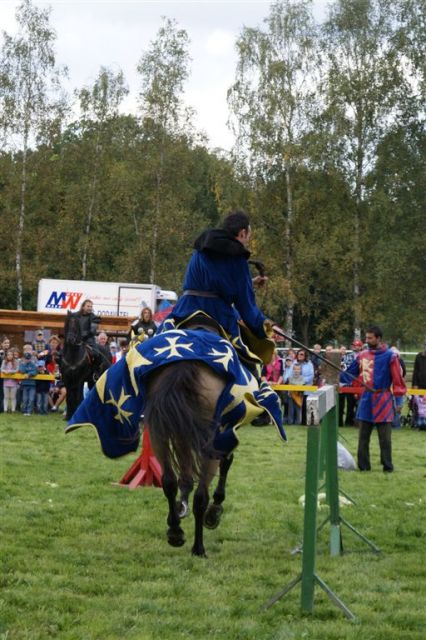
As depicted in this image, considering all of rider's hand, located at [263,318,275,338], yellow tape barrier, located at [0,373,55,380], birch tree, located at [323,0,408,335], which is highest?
birch tree, located at [323,0,408,335]

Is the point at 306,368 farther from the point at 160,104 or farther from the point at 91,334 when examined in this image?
the point at 160,104

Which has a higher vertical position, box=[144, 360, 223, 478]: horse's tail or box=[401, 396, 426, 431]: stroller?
box=[144, 360, 223, 478]: horse's tail

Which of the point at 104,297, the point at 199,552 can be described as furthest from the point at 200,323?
the point at 104,297

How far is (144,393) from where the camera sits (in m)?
6.66

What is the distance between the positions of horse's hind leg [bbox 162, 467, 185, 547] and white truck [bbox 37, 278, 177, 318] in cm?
2415

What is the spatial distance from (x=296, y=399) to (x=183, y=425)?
15595 mm

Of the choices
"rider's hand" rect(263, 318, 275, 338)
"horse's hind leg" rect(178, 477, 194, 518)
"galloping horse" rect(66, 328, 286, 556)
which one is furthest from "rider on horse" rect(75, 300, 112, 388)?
"galloping horse" rect(66, 328, 286, 556)

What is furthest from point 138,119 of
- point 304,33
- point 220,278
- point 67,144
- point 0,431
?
point 220,278

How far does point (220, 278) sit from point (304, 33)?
33220mm

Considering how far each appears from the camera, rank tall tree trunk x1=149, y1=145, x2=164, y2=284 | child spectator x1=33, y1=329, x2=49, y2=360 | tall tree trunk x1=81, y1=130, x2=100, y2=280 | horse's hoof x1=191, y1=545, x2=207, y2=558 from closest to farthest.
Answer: horse's hoof x1=191, y1=545, x2=207, y2=558
child spectator x1=33, y1=329, x2=49, y2=360
tall tree trunk x1=149, y1=145, x2=164, y2=284
tall tree trunk x1=81, y1=130, x2=100, y2=280

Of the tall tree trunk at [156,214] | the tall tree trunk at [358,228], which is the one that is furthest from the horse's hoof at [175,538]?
the tall tree trunk at [156,214]

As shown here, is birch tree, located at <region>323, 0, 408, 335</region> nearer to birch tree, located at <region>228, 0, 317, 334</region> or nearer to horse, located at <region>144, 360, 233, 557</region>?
birch tree, located at <region>228, 0, 317, 334</region>

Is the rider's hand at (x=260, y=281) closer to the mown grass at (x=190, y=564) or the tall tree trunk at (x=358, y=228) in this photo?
the mown grass at (x=190, y=564)

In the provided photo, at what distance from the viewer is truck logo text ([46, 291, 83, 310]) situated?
32.2 metres
